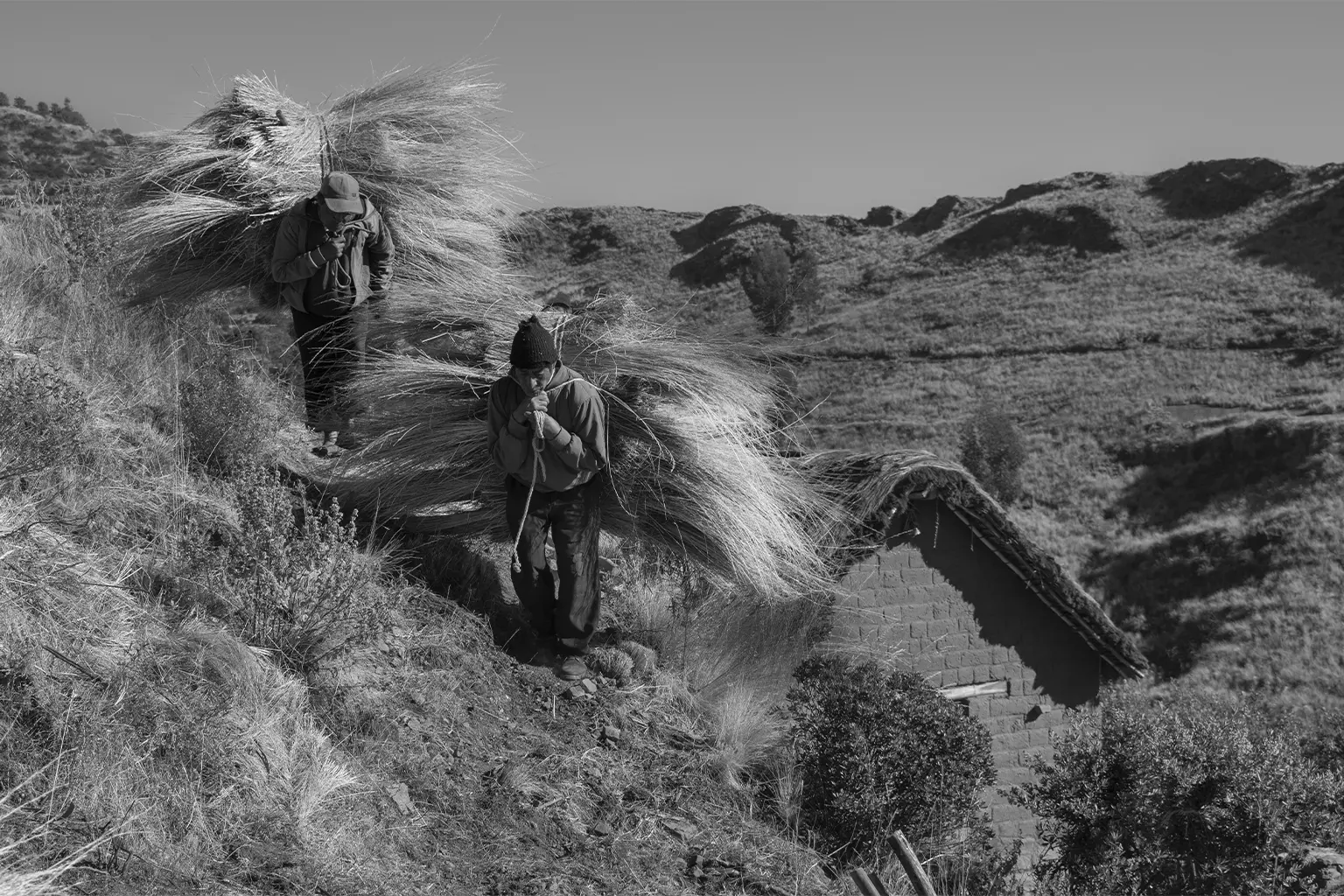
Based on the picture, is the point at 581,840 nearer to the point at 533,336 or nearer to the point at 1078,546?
the point at 533,336

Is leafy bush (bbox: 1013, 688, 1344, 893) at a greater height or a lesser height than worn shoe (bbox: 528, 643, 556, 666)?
lesser

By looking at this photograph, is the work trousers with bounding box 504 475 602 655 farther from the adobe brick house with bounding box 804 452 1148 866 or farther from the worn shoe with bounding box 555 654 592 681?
the adobe brick house with bounding box 804 452 1148 866

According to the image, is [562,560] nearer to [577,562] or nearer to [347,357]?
[577,562]

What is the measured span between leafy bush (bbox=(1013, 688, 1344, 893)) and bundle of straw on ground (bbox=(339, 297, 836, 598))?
2.01 metres

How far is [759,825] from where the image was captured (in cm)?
537

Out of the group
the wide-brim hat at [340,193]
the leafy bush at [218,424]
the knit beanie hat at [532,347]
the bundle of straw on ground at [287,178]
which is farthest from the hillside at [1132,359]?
the knit beanie hat at [532,347]

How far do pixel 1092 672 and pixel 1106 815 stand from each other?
185 inches

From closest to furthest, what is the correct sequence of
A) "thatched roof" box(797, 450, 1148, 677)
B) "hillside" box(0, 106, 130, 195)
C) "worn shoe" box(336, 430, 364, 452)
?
"worn shoe" box(336, 430, 364, 452), "thatched roof" box(797, 450, 1148, 677), "hillside" box(0, 106, 130, 195)

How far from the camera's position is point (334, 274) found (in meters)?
6.46

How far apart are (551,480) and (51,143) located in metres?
12.3

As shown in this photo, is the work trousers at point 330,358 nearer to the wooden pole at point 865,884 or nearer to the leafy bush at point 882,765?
the leafy bush at point 882,765

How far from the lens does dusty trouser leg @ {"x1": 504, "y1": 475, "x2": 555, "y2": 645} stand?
5.53 meters

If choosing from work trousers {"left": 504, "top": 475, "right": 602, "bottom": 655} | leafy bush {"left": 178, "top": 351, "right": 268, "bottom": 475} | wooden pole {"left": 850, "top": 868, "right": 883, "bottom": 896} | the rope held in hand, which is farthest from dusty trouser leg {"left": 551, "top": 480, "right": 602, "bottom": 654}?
wooden pole {"left": 850, "top": 868, "right": 883, "bottom": 896}

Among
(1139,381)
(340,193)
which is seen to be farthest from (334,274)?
(1139,381)
